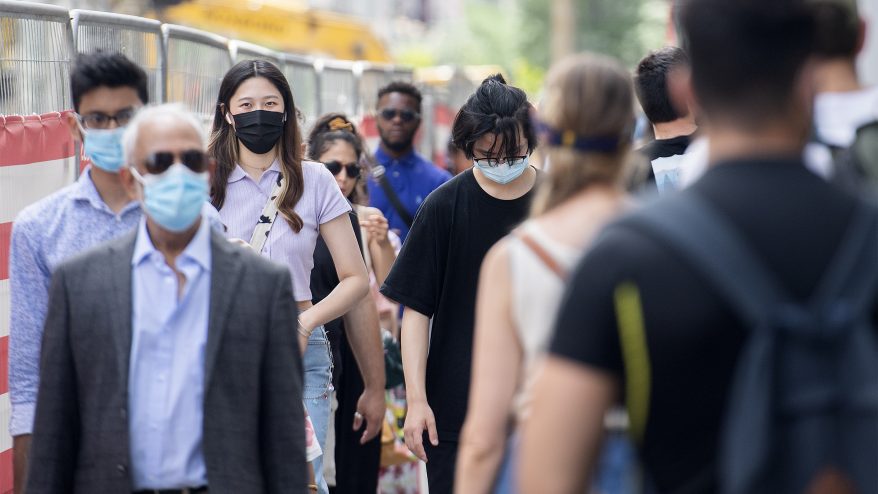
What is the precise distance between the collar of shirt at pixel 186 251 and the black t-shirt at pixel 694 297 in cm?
136

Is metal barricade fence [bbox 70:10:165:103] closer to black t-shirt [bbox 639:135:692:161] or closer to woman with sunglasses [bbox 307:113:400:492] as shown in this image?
woman with sunglasses [bbox 307:113:400:492]

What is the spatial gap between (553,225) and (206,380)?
1.04 metres

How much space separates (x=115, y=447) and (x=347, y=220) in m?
2.18

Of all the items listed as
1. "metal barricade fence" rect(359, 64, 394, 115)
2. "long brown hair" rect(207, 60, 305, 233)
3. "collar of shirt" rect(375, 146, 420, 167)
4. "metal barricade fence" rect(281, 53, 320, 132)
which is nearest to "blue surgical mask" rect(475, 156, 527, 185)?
"long brown hair" rect(207, 60, 305, 233)

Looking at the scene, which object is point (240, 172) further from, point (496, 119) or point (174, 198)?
point (174, 198)

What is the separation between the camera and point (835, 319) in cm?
244

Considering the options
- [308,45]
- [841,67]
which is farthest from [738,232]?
[308,45]

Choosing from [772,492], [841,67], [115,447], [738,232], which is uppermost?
[841,67]

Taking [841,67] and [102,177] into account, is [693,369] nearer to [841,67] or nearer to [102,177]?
[841,67]

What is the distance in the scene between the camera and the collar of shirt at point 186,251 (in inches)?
141

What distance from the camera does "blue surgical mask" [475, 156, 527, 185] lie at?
527cm

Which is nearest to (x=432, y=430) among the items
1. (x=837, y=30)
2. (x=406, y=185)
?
(x=837, y=30)

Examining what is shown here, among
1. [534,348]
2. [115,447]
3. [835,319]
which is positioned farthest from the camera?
[115,447]

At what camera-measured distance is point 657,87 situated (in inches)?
206
